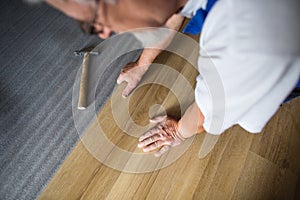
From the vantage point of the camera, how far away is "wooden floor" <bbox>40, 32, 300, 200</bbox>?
630 mm

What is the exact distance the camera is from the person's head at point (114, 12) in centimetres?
26

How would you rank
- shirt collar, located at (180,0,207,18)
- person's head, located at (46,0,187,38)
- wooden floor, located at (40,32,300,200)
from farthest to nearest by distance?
wooden floor, located at (40,32,300,200), shirt collar, located at (180,0,207,18), person's head, located at (46,0,187,38)

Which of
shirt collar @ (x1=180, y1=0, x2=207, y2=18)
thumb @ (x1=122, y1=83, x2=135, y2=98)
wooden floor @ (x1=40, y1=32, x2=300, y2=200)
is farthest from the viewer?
thumb @ (x1=122, y1=83, x2=135, y2=98)

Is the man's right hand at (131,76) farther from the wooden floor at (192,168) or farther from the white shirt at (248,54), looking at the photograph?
the white shirt at (248,54)

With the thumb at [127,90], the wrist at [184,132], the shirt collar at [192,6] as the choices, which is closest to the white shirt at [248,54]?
the shirt collar at [192,6]

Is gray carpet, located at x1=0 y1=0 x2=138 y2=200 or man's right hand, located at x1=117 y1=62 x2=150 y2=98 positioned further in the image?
man's right hand, located at x1=117 y1=62 x2=150 y2=98

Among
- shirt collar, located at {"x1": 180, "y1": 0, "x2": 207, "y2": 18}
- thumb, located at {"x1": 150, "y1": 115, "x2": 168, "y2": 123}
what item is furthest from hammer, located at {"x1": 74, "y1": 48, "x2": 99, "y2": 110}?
shirt collar, located at {"x1": 180, "y1": 0, "x2": 207, "y2": 18}

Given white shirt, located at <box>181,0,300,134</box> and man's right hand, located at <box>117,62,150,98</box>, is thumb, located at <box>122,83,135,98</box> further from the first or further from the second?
white shirt, located at <box>181,0,300,134</box>

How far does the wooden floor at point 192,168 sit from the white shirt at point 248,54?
10.2 inches

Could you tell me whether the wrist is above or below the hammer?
below

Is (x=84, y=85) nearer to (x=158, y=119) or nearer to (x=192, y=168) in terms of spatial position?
(x=158, y=119)

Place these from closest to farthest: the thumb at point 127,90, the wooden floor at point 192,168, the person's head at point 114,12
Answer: the person's head at point 114,12, the wooden floor at point 192,168, the thumb at point 127,90

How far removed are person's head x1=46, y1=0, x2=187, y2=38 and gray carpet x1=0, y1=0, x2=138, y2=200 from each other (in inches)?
13.5

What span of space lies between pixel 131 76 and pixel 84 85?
0.49ft
